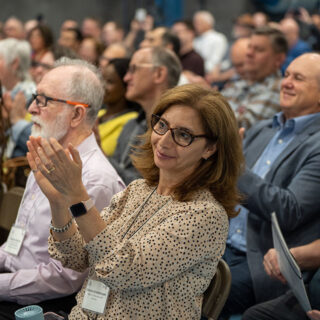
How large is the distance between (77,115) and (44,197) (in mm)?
419

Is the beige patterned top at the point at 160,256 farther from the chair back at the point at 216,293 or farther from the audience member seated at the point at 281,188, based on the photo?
the audience member seated at the point at 281,188

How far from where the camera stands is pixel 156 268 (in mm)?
1546

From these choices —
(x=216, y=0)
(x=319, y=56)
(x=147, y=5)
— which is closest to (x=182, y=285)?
(x=319, y=56)

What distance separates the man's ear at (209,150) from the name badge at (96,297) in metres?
0.57

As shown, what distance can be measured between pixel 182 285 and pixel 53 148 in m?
0.61

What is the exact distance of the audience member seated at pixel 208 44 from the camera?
357 inches

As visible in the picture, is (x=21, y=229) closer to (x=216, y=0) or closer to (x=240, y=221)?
(x=240, y=221)

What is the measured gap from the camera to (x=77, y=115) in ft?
7.67

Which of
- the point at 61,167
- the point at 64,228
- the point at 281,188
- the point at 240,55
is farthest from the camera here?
the point at 240,55

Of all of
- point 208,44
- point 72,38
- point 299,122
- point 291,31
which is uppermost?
point 299,122

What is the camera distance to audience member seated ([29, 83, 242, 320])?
1.54 meters

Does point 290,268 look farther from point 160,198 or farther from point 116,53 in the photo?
point 116,53

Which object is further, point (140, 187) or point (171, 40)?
point (171, 40)

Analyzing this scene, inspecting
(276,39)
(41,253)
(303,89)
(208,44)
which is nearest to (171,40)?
Answer: (276,39)
